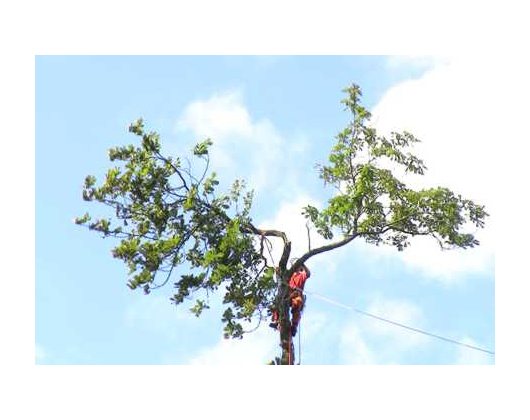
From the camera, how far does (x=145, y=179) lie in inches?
347

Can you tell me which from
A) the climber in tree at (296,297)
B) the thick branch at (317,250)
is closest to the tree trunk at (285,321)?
the climber in tree at (296,297)

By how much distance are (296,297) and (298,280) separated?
21cm

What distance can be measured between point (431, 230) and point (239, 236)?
2610 mm

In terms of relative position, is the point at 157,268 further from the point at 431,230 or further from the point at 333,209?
the point at 431,230

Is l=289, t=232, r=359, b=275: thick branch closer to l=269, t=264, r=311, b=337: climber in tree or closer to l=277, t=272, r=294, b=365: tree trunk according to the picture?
l=269, t=264, r=311, b=337: climber in tree

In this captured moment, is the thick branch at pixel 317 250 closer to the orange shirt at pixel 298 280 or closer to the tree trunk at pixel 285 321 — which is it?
the orange shirt at pixel 298 280

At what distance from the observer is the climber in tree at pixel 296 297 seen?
8.71 meters

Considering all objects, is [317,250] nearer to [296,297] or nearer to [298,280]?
[298,280]

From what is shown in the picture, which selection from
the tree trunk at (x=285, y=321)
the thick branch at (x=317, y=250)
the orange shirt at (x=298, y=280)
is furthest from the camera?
the thick branch at (x=317, y=250)

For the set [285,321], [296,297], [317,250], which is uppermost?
[317,250]

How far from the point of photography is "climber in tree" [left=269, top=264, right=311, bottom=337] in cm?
871

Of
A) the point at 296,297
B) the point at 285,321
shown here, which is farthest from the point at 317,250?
the point at 285,321

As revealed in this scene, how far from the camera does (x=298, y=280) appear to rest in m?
8.79

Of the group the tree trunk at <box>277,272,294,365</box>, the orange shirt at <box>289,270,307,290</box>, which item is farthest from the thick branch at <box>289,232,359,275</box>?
the tree trunk at <box>277,272,294,365</box>
